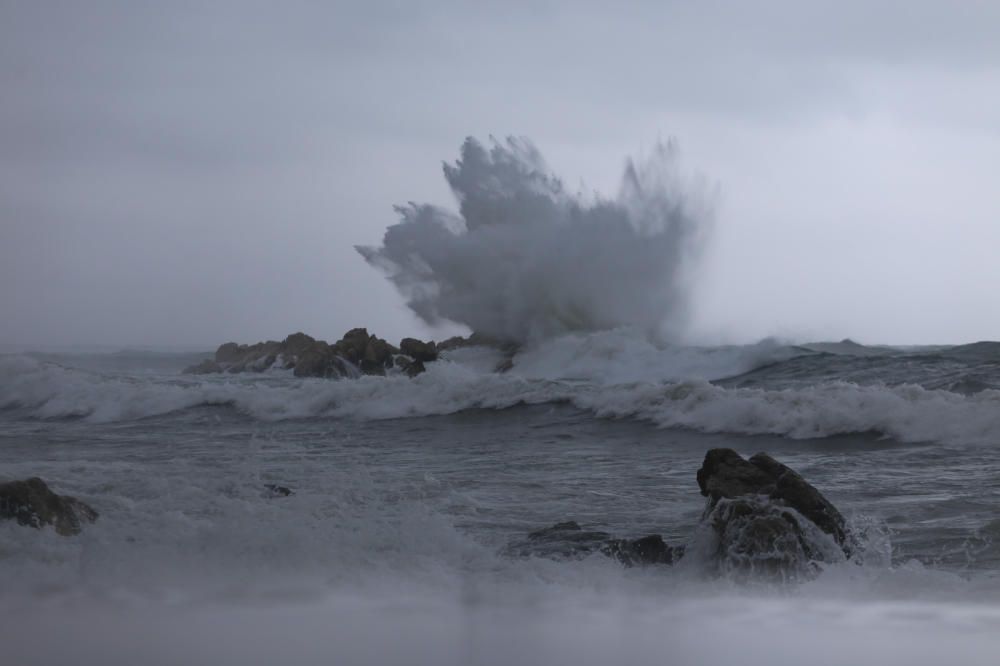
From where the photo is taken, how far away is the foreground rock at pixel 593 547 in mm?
5086

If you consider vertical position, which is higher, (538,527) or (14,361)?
(14,361)

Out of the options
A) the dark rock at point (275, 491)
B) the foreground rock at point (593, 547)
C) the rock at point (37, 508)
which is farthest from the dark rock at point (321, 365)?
the foreground rock at point (593, 547)

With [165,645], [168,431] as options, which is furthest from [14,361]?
[165,645]

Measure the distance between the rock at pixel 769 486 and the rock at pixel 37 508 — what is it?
144 inches

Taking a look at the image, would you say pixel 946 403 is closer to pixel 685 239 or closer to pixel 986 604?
pixel 986 604

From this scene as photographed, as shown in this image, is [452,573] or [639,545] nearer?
[452,573]

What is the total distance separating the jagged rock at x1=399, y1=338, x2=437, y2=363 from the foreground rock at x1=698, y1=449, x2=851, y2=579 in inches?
810

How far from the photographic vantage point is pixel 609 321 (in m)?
26.6

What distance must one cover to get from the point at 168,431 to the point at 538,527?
29.0 ft

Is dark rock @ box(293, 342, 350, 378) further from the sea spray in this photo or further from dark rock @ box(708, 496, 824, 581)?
dark rock @ box(708, 496, 824, 581)

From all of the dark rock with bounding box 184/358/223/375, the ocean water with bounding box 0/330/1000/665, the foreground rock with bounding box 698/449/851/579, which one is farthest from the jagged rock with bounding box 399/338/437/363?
the foreground rock with bounding box 698/449/851/579

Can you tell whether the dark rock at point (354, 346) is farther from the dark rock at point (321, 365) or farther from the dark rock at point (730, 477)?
the dark rock at point (730, 477)

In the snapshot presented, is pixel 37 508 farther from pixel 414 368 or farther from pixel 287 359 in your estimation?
pixel 287 359

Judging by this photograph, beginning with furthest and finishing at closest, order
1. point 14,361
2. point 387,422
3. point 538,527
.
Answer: point 14,361 < point 387,422 < point 538,527
